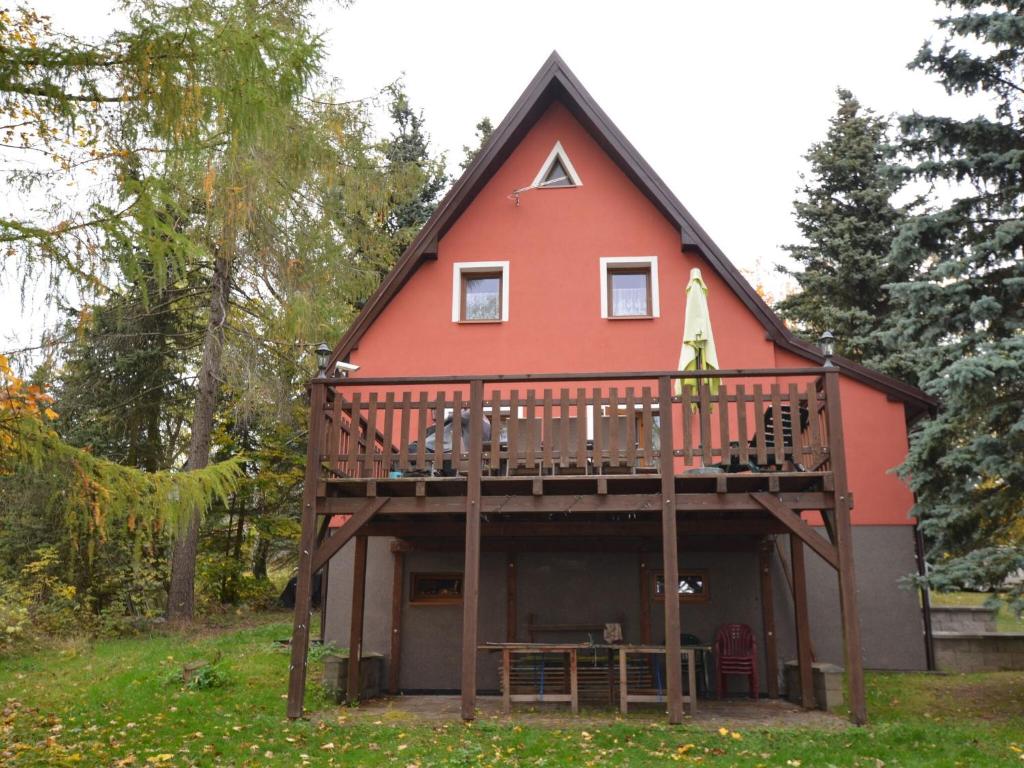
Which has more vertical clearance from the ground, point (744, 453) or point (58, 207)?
point (58, 207)

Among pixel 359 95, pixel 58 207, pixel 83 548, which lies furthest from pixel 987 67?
pixel 83 548

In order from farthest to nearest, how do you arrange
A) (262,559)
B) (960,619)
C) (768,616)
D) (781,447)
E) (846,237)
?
(262,559), (846,237), (960,619), (768,616), (781,447)

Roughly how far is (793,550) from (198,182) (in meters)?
11.4

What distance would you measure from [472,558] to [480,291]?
230 inches

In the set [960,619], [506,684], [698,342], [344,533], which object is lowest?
[506,684]

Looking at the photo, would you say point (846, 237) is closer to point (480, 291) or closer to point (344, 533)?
point (480, 291)

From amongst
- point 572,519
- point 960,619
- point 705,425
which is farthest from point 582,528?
point 960,619

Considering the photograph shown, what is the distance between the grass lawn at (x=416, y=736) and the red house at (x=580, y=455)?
64 centimetres

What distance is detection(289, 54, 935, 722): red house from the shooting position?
29.8 ft

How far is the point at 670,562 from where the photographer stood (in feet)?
28.9

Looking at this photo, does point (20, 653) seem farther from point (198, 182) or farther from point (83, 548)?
point (198, 182)

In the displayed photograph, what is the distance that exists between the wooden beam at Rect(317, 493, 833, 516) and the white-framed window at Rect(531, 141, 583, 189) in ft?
20.9

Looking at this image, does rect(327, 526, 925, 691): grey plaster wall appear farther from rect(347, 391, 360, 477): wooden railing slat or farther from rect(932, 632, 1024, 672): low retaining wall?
rect(347, 391, 360, 477): wooden railing slat

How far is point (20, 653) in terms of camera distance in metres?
14.4
